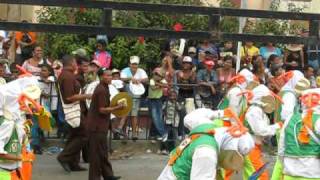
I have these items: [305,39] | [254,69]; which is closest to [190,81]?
[254,69]

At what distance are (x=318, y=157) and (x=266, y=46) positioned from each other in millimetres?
8420

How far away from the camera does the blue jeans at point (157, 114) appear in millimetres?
12633

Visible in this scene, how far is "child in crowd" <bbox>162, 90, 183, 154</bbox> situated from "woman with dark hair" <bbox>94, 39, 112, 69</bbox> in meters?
1.55

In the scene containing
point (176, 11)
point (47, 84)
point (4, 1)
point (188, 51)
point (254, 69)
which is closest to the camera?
point (4, 1)

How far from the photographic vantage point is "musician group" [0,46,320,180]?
5434mm

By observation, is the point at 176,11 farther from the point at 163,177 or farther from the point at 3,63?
the point at 3,63

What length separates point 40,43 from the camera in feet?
49.9

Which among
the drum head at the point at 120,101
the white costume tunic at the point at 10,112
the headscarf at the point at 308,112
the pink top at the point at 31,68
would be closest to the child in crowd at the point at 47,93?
the pink top at the point at 31,68

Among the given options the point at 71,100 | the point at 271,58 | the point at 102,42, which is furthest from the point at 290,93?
the point at 102,42

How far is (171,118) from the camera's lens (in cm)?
1274

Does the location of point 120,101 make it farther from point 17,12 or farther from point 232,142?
point 17,12

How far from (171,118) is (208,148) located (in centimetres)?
753

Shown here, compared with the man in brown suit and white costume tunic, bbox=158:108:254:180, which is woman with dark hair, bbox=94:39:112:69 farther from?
white costume tunic, bbox=158:108:254:180

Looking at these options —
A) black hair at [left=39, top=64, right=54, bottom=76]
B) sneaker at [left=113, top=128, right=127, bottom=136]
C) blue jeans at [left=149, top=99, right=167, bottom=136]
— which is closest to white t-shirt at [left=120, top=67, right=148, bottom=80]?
blue jeans at [left=149, top=99, right=167, bottom=136]
